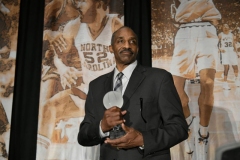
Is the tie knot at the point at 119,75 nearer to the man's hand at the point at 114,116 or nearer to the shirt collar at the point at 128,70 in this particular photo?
the shirt collar at the point at 128,70

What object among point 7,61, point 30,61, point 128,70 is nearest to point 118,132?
point 128,70

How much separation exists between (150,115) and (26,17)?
1594mm

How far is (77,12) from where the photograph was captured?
2535 millimetres

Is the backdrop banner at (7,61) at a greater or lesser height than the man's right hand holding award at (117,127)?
greater

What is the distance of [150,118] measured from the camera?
139cm

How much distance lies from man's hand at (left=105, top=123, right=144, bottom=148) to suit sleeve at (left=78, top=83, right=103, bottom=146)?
0.58ft

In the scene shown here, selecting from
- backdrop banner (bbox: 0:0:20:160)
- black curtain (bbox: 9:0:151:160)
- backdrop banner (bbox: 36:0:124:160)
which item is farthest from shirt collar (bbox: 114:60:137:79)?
backdrop banner (bbox: 0:0:20:160)

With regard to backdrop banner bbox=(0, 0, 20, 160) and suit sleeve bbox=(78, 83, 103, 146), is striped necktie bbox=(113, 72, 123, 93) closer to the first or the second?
suit sleeve bbox=(78, 83, 103, 146)

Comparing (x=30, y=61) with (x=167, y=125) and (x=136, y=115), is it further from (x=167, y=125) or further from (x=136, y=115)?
(x=167, y=125)

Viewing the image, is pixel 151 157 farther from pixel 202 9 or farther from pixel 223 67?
pixel 202 9

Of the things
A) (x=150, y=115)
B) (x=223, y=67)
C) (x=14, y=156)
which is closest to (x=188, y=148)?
(x=223, y=67)

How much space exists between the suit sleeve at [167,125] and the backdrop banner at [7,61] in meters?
1.42

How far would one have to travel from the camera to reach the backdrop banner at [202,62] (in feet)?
7.16

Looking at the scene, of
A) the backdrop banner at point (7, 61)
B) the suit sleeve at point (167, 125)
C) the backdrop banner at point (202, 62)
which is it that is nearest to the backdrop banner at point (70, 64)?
the backdrop banner at point (7, 61)
